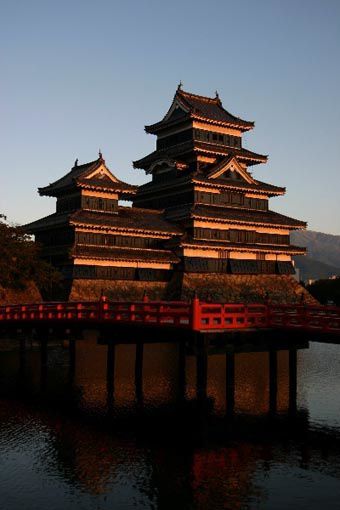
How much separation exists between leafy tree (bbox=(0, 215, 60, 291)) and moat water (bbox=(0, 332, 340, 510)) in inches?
608

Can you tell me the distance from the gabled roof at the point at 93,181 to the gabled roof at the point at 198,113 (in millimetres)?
12357

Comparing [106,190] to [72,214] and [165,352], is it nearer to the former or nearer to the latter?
[72,214]

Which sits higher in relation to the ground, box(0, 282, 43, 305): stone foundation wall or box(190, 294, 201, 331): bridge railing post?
box(0, 282, 43, 305): stone foundation wall

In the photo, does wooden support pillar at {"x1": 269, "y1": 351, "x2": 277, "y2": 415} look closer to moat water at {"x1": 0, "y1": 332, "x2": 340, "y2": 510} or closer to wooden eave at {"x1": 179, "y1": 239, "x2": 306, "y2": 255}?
moat water at {"x1": 0, "y1": 332, "x2": 340, "y2": 510}

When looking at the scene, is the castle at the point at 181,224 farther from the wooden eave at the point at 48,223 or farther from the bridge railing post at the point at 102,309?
the bridge railing post at the point at 102,309

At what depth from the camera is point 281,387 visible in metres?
33.9

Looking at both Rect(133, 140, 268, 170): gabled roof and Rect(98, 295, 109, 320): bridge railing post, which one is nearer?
Rect(98, 295, 109, 320): bridge railing post

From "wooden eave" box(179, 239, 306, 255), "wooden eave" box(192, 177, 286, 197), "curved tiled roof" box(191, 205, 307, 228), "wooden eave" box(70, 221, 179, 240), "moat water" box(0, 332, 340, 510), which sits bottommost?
"moat water" box(0, 332, 340, 510)

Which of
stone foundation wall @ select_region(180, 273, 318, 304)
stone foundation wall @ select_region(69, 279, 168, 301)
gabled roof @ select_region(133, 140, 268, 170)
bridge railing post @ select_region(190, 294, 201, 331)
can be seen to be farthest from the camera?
gabled roof @ select_region(133, 140, 268, 170)

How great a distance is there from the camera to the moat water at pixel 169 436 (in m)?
18.1

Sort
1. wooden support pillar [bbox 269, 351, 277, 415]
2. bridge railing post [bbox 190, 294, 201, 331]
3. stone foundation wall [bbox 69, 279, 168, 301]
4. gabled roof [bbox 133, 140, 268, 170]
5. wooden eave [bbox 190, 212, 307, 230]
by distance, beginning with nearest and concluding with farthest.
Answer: bridge railing post [bbox 190, 294, 201, 331], wooden support pillar [bbox 269, 351, 277, 415], stone foundation wall [bbox 69, 279, 168, 301], wooden eave [bbox 190, 212, 307, 230], gabled roof [bbox 133, 140, 268, 170]

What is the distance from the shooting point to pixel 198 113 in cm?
6981

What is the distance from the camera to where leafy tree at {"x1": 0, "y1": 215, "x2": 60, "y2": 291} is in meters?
53.9

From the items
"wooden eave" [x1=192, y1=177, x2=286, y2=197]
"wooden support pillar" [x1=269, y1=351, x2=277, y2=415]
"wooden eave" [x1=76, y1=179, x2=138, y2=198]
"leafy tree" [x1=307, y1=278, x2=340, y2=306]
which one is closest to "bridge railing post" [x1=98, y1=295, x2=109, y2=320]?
"wooden support pillar" [x1=269, y1=351, x2=277, y2=415]
